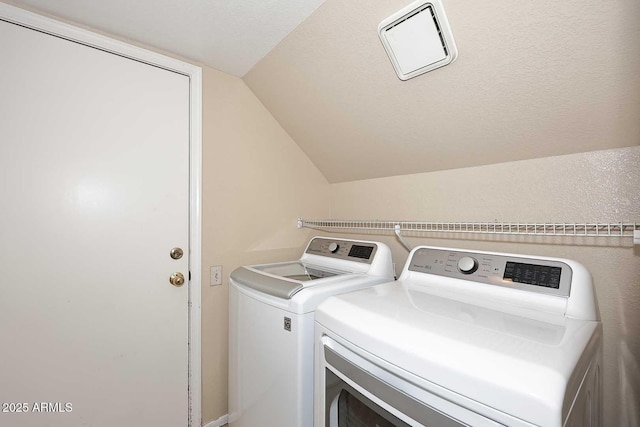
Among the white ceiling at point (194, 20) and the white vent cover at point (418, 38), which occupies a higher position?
the white ceiling at point (194, 20)

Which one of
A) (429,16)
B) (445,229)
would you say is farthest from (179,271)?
(429,16)

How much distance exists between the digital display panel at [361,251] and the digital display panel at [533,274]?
0.63 m

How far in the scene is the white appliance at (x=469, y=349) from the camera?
546mm

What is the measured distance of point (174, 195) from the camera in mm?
1590

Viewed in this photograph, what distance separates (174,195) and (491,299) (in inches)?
62.8

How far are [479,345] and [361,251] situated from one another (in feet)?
3.03

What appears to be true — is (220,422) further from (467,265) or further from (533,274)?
(533,274)

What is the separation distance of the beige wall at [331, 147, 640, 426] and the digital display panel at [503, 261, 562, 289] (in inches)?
10.8

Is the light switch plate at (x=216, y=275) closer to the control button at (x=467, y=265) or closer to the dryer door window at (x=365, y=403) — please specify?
the dryer door window at (x=365, y=403)

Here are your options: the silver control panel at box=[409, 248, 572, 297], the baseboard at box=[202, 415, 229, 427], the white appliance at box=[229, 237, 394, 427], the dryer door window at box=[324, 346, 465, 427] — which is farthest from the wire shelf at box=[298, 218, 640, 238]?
the baseboard at box=[202, 415, 229, 427]

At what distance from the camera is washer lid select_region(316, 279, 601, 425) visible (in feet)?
1.70

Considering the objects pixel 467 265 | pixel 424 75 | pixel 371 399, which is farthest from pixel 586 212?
pixel 371 399

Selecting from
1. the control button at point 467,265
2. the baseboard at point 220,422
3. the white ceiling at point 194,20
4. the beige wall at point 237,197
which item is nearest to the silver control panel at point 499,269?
the control button at point 467,265

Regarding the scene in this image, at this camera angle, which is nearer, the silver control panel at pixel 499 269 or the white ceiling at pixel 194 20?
the silver control panel at pixel 499 269
